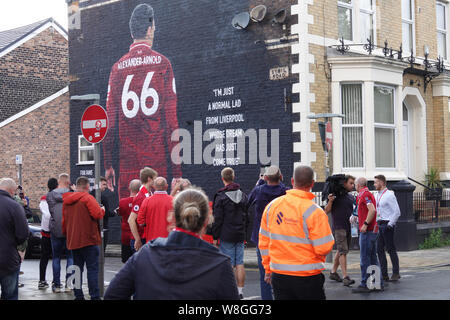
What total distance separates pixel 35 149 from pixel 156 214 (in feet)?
63.8

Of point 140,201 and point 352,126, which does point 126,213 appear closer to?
point 140,201

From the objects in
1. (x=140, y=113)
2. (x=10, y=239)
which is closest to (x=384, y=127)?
(x=140, y=113)

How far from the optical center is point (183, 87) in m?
19.8

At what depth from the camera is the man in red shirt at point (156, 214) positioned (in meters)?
9.44

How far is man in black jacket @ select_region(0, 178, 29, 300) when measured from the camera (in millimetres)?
7435

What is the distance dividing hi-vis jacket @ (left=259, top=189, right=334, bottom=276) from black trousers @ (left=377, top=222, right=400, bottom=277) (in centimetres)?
602

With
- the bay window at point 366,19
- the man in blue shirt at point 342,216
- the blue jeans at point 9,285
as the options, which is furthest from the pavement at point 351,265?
the bay window at point 366,19

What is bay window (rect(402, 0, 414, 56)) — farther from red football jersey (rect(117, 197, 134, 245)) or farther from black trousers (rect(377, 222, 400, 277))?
red football jersey (rect(117, 197, 134, 245))

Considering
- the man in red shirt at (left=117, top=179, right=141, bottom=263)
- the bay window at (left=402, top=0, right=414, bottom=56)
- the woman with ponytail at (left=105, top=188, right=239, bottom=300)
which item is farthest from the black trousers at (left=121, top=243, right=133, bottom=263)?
the bay window at (left=402, top=0, right=414, bottom=56)

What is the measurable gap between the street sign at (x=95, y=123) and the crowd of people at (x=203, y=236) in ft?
3.13

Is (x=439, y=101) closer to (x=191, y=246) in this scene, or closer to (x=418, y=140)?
(x=418, y=140)

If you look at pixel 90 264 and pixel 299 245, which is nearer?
pixel 299 245

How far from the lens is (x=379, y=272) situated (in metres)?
10.8

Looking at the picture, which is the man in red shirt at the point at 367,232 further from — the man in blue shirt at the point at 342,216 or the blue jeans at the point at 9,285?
the blue jeans at the point at 9,285
